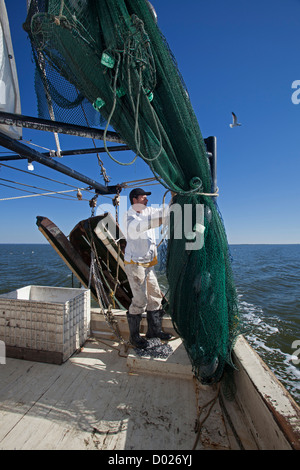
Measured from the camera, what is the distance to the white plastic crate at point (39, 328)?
2.92 metres

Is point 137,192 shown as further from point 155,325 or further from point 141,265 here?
point 155,325

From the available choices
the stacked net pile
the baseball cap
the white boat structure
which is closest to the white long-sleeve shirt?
the baseball cap

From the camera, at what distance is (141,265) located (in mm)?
3066

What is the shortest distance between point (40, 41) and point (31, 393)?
3.36 meters

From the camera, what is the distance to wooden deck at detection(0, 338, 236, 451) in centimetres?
183

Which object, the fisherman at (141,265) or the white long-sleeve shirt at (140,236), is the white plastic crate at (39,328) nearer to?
the fisherman at (141,265)

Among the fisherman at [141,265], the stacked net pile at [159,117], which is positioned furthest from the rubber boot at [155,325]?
the stacked net pile at [159,117]

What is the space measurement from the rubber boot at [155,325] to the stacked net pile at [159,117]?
0.75 metres

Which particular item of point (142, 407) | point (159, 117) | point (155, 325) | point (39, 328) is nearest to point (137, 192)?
point (159, 117)

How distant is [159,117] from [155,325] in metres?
2.71

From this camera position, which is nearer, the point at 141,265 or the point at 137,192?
the point at 141,265

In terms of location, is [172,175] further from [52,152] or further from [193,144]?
[52,152]
